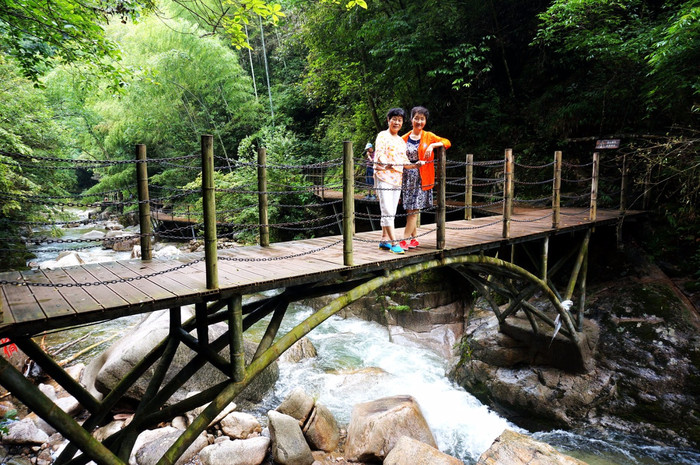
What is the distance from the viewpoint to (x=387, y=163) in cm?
383

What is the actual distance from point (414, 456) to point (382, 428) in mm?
731

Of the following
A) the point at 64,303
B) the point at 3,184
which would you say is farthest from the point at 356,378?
the point at 3,184

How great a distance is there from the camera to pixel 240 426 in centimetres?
531

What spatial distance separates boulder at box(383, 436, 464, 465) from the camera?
13.8 ft

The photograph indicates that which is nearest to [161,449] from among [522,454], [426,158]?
[522,454]

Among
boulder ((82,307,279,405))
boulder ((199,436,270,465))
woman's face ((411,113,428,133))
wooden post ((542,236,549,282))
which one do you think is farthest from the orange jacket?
boulder ((199,436,270,465))

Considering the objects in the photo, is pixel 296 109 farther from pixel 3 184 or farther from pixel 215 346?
pixel 215 346

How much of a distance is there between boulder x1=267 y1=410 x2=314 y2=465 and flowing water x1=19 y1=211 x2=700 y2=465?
3.86ft

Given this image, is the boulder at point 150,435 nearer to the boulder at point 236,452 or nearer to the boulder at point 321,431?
the boulder at point 236,452

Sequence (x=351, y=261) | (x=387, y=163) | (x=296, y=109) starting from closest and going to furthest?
1. (x=351, y=261)
2. (x=387, y=163)
3. (x=296, y=109)

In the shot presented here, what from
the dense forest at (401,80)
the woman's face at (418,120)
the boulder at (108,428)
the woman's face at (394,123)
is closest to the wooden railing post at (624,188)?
the dense forest at (401,80)

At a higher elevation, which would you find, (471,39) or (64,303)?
(471,39)

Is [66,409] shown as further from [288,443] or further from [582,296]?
[582,296]

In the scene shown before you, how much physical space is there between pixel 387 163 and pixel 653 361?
17.6 ft
